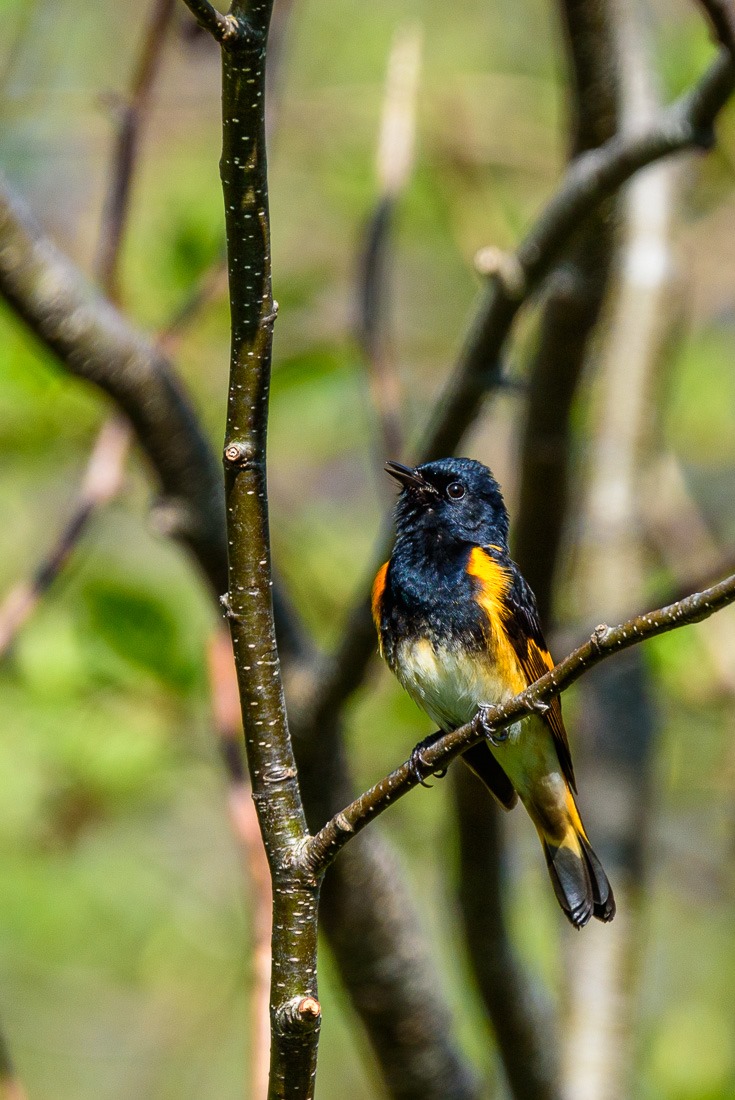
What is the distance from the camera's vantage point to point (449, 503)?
3.39 metres

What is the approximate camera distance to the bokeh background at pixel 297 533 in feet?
13.2

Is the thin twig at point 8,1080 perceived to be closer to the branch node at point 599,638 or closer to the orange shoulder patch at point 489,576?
the orange shoulder patch at point 489,576

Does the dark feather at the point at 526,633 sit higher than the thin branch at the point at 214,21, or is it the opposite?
the thin branch at the point at 214,21

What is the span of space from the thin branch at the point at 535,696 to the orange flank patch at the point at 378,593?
1.25 meters

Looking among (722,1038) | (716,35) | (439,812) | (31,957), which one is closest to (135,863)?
(31,957)

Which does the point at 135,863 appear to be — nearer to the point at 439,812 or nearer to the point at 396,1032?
the point at 439,812

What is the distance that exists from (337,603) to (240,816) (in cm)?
219

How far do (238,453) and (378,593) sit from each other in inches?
64.9

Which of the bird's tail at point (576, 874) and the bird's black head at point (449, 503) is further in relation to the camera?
the bird's black head at point (449, 503)

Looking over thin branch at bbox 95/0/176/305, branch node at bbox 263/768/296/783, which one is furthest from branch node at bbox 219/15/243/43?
thin branch at bbox 95/0/176/305

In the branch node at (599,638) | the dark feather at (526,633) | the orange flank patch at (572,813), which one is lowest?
the orange flank patch at (572,813)

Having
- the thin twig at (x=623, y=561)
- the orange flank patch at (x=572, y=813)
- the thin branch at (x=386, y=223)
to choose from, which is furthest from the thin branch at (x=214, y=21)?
the thin twig at (x=623, y=561)

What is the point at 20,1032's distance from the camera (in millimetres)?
7711

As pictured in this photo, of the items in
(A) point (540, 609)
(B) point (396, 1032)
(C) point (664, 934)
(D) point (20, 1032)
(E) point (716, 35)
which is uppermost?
(E) point (716, 35)
